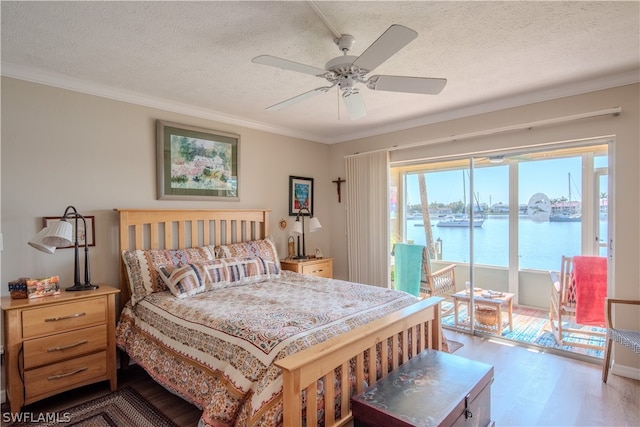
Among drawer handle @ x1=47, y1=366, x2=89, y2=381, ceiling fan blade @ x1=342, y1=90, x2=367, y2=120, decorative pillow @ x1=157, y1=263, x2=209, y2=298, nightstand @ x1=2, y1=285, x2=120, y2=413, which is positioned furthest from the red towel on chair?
drawer handle @ x1=47, y1=366, x2=89, y2=381

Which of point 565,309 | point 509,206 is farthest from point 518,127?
point 565,309

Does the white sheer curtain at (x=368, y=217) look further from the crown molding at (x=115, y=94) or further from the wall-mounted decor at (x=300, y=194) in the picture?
the crown molding at (x=115, y=94)

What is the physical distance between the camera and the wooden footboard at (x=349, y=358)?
4.81 ft

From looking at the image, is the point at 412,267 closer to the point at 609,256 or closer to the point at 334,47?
the point at 609,256

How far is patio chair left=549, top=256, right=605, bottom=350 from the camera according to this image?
3195 mm

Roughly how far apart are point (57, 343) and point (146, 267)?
752 millimetres

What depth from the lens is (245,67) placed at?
2.49m

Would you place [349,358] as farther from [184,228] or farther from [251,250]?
[184,228]

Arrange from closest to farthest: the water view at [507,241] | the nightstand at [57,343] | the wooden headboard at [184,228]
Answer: the nightstand at [57,343]
the wooden headboard at [184,228]
the water view at [507,241]

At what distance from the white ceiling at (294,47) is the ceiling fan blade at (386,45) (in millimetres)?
297

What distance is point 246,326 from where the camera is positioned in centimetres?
191

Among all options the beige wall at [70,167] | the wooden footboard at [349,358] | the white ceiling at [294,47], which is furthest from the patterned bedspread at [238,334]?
the white ceiling at [294,47]

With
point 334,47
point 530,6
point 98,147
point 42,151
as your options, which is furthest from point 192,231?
point 530,6

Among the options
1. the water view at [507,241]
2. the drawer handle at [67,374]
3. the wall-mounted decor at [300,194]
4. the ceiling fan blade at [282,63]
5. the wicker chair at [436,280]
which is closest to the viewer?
the ceiling fan blade at [282,63]
